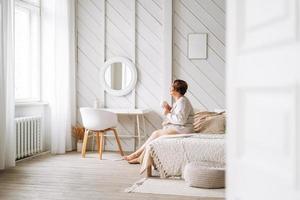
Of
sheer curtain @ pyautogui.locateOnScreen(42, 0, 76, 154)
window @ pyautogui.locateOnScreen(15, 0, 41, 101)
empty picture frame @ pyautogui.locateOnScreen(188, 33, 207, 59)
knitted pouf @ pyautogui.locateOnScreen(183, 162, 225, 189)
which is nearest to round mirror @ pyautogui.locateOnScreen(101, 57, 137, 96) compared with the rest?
sheer curtain @ pyautogui.locateOnScreen(42, 0, 76, 154)

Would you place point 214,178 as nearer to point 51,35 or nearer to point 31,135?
point 31,135

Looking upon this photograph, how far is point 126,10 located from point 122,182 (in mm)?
3323

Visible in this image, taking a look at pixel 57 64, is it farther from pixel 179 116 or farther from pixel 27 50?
pixel 179 116

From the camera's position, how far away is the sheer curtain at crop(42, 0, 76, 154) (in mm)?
6797

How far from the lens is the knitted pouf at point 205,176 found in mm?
4324

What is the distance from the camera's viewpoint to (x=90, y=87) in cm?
731

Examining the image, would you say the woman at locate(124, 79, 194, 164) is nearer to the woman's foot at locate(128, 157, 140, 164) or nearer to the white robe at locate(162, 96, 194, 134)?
the white robe at locate(162, 96, 194, 134)

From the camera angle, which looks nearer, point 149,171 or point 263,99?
point 263,99

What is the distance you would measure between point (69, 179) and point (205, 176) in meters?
1.46

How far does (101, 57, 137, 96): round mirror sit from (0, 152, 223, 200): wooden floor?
4.14 ft

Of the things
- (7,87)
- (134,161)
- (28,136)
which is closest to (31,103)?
(28,136)

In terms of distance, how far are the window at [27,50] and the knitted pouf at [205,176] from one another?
3.13m

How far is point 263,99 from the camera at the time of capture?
1282 millimetres

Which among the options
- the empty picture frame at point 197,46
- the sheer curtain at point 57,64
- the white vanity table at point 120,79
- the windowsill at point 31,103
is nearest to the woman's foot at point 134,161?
the white vanity table at point 120,79
